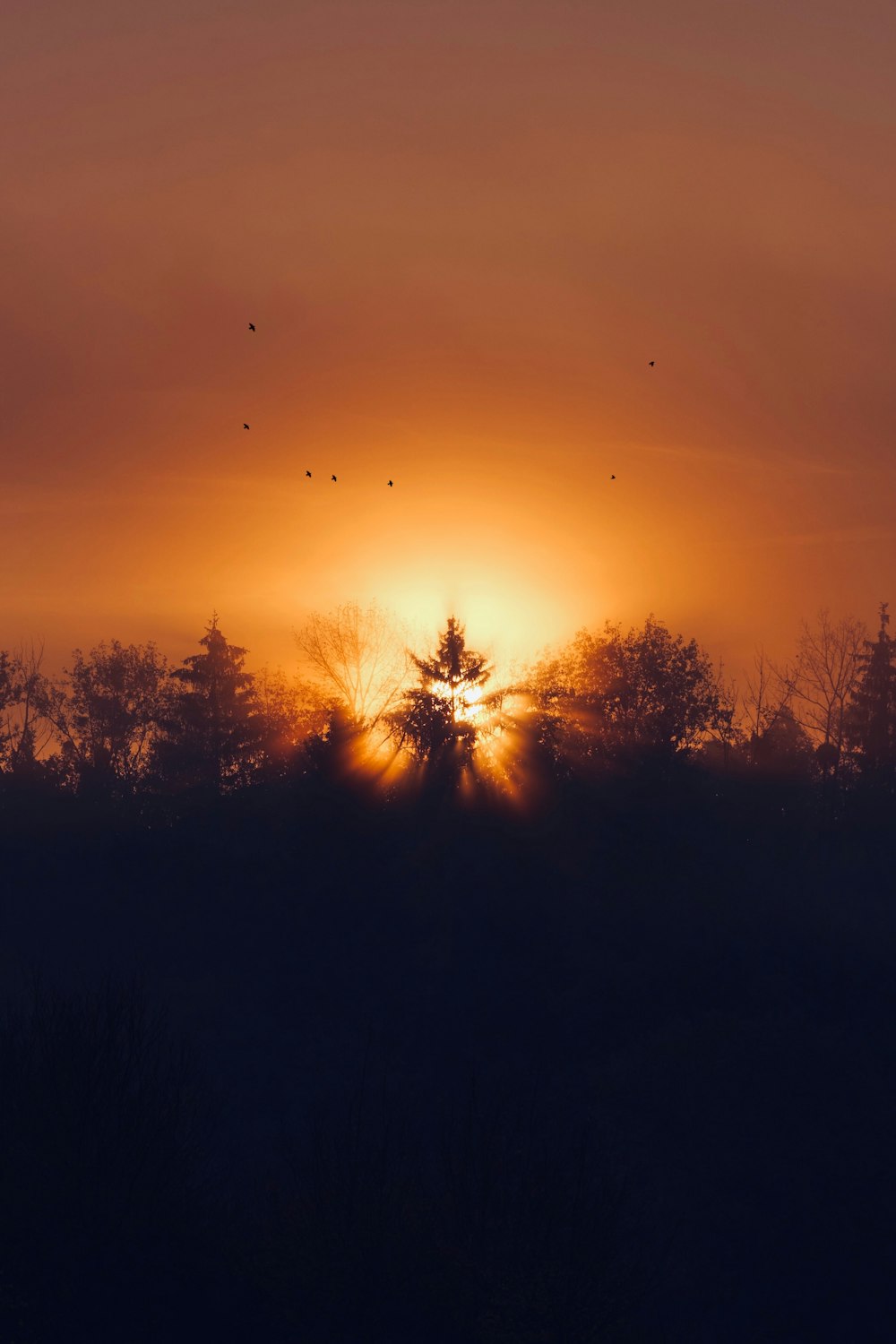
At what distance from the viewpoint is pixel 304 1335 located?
32.2 metres

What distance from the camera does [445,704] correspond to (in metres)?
87.4

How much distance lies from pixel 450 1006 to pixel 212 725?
133 ft

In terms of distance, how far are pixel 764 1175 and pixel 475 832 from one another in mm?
30192

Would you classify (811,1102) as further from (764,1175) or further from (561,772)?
(561,772)

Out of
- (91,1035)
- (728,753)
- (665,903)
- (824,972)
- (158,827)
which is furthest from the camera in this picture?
(728,753)

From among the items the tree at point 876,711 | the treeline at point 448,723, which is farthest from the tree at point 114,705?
the tree at point 876,711

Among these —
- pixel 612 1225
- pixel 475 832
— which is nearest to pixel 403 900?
pixel 475 832

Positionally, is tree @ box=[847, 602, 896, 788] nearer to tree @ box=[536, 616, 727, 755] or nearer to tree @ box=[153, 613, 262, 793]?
tree @ box=[536, 616, 727, 755]

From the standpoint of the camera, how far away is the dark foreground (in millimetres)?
32719

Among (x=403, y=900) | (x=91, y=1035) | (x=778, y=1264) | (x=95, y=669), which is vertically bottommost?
(x=778, y=1264)

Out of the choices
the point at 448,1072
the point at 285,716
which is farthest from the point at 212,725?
the point at 448,1072

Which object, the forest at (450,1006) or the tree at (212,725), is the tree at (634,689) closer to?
the forest at (450,1006)

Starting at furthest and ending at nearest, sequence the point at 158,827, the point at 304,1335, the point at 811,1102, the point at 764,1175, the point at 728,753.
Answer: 1. the point at 728,753
2. the point at 158,827
3. the point at 811,1102
4. the point at 764,1175
5. the point at 304,1335

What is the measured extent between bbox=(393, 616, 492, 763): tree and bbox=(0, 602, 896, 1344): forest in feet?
0.94
